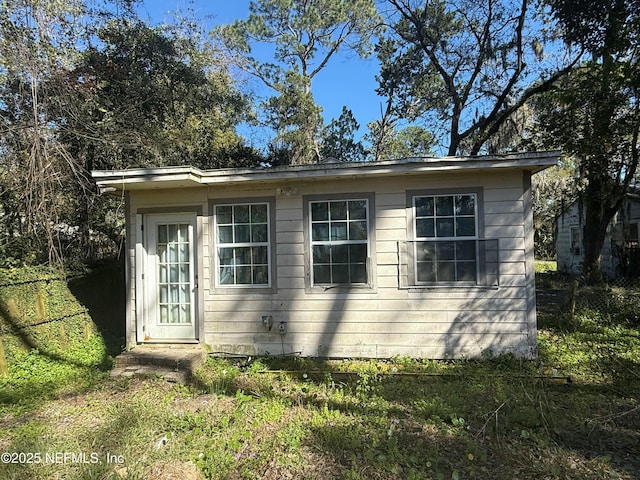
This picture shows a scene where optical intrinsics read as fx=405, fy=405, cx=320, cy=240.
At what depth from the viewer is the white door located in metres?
6.17

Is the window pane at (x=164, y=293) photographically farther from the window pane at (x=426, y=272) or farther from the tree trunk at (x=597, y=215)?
the tree trunk at (x=597, y=215)

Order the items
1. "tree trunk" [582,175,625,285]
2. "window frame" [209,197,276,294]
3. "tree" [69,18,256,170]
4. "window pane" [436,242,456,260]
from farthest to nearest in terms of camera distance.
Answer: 1. "tree trunk" [582,175,625,285]
2. "tree" [69,18,256,170]
3. "window frame" [209,197,276,294]
4. "window pane" [436,242,456,260]

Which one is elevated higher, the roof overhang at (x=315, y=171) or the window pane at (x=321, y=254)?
the roof overhang at (x=315, y=171)

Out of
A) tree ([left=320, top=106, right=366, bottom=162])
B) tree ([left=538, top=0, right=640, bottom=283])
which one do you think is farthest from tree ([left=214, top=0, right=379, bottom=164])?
tree ([left=538, top=0, right=640, bottom=283])

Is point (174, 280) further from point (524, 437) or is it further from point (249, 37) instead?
point (249, 37)

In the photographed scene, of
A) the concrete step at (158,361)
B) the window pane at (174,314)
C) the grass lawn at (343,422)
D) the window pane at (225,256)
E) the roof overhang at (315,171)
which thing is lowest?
the grass lawn at (343,422)

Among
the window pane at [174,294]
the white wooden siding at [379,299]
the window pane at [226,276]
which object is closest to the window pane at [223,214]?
the white wooden siding at [379,299]

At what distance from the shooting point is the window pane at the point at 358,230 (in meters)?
5.77

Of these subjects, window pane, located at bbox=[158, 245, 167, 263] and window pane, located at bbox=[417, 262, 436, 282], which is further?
window pane, located at bbox=[158, 245, 167, 263]

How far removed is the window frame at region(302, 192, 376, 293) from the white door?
1742mm

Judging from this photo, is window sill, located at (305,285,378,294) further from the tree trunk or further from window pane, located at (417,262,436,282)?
the tree trunk

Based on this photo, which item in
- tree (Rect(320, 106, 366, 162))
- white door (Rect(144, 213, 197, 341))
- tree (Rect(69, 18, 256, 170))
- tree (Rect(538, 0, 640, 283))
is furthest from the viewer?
tree (Rect(320, 106, 366, 162))

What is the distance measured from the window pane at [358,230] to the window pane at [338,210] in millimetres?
172

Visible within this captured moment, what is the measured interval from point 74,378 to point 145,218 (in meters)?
2.40
